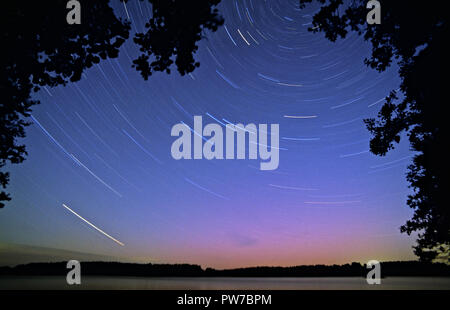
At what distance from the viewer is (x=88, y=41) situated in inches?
366

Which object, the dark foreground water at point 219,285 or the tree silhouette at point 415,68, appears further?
the dark foreground water at point 219,285

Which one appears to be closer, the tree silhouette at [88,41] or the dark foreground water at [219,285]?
the tree silhouette at [88,41]

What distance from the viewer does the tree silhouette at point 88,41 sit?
28.4 ft

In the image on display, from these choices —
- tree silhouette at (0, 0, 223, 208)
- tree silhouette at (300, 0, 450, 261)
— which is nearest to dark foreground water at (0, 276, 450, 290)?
tree silhouette at (300, 0, 450, 261)

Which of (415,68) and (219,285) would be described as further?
(219,285)

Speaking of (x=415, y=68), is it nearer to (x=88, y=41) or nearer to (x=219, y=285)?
(x=88, y=41)

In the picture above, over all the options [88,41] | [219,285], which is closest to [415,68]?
[88,41]

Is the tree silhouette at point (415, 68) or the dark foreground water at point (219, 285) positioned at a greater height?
the tree silhouette at point (415, 68)

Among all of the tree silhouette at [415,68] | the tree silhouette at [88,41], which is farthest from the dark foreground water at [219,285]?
the tree silhouette at [88,41]

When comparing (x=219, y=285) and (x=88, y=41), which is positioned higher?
(x=88, y=41)

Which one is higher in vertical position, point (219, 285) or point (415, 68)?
point (415, 68)

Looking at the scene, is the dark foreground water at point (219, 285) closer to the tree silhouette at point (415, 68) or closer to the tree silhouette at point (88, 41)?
the tree silhouette at point (415, 68)

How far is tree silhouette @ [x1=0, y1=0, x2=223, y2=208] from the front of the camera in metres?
8.66
